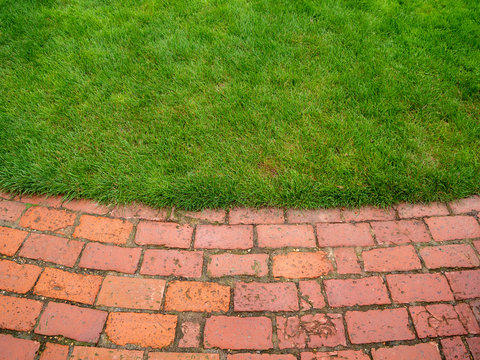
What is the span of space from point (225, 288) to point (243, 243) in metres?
0.28

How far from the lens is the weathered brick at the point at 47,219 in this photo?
2086 mm

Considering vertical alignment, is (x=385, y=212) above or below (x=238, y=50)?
below

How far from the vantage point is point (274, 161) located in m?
2.33

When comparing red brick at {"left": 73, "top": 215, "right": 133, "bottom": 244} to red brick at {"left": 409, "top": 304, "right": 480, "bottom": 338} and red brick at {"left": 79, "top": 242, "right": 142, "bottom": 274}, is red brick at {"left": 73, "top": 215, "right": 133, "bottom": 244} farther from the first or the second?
red brick at {"left": 409, "top": 304, "right": 480, "bottom": 338}

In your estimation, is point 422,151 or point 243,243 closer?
point 243,243

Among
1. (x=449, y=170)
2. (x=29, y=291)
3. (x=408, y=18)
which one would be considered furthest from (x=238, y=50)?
(x=29, y=291)

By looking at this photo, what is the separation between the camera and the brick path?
5.56ft

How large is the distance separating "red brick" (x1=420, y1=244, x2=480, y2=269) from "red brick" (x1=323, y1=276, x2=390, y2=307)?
12.6 inches

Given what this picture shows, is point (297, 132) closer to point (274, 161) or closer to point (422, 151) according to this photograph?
point (274, 161)

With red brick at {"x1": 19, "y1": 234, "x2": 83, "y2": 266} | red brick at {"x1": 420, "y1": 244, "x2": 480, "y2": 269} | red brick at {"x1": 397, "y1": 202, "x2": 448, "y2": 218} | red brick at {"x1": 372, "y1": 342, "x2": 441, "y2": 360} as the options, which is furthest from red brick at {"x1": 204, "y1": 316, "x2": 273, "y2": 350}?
red brick at {"x1": 397, "y1": 202, "x2": 448, "y2": 218}

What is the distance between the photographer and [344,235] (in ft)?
6.75

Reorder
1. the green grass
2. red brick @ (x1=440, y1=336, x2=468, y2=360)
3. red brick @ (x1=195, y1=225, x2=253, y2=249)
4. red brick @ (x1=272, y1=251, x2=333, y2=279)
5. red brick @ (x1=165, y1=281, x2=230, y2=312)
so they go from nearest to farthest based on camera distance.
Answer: red brick @ (x1=440, y1=336, x2=468, y2=360), red brick @ (x1=165, y1=281, x2=230, y2=312), red brick @ (x1=272, y1=251, x2=333, y2=279), red brick @ (x1=195, y1=225, x2=253, y2=249), the green grass

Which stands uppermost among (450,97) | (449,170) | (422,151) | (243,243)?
(450,97)

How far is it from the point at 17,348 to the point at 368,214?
6.41ft
